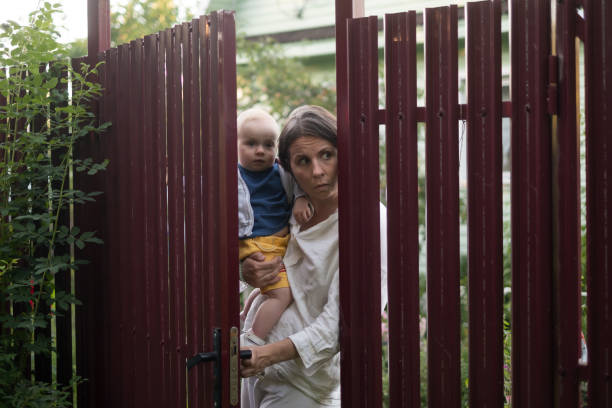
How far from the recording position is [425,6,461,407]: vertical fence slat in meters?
2.05

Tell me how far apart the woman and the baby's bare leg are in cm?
4

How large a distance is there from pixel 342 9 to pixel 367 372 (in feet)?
4.15

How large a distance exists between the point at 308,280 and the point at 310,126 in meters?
0.61

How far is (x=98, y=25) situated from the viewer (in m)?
3.02

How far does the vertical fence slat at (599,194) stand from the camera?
6.01 feet

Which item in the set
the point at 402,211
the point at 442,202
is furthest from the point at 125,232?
the point at 442,202

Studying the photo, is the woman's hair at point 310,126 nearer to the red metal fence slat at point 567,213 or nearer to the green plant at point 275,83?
the red metal fence slat at point 567,213

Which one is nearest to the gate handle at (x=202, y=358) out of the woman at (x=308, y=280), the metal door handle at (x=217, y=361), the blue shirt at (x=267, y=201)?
the metal door handle at (x=217, y=361)

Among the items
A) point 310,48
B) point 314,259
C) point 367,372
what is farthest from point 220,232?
point 310,48

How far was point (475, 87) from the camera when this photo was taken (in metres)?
2.00

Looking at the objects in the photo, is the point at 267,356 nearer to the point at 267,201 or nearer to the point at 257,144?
the point at 267,201

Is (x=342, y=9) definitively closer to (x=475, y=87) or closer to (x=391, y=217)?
(x=475, y=87)

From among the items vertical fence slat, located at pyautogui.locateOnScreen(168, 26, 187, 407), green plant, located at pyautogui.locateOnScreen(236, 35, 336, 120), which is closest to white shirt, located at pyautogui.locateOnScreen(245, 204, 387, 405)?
vertical fence slat, located at pyautogui.locateOnScreen(168, 26, 187, 407)

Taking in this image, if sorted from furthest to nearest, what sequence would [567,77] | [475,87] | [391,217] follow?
[391,217] → [475,87] → [567,77]
